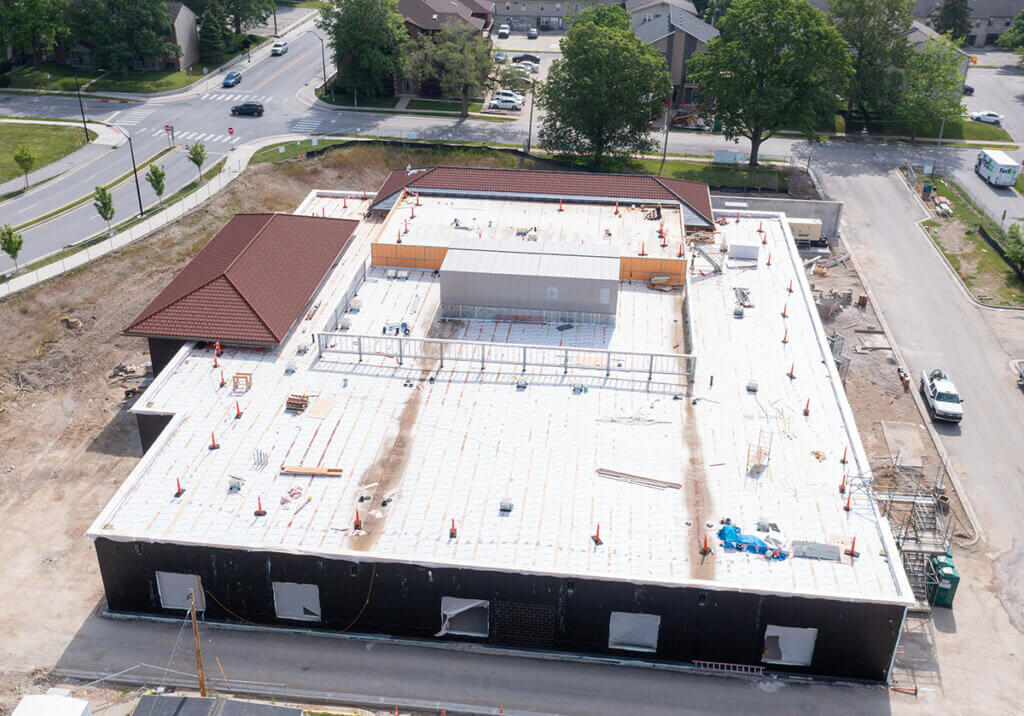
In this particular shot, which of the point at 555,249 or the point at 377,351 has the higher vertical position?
the point at 555,249

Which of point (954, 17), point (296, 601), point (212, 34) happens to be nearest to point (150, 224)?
point (296, 601)

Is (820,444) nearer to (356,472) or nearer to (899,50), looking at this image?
(356,472)

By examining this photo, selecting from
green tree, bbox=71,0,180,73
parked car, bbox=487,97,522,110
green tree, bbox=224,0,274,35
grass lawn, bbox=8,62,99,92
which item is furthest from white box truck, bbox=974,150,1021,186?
grass lawn, bbox=8,62,99,92

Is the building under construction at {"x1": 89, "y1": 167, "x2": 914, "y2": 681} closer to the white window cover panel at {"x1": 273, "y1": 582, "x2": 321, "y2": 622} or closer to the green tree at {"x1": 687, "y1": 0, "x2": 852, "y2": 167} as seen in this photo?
the white window cover panel at {"x1": 273, "y1": 582, "x2": 321, "y2": 622}

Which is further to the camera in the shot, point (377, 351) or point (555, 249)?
point (555, 249)

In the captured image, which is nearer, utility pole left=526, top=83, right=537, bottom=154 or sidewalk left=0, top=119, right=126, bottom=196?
sidewalk left=0, top=119, right=126, bottom=196

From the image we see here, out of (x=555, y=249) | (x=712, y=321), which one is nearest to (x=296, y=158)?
(x=555, y=249)
